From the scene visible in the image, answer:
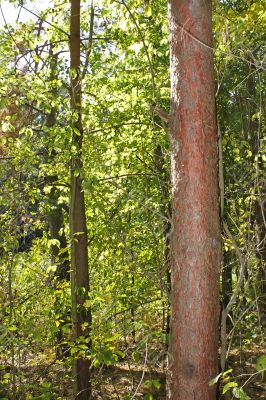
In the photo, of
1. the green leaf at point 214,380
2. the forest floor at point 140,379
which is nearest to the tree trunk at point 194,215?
the green leaf at point 214,380

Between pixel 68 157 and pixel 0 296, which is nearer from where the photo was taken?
pixel 0 296

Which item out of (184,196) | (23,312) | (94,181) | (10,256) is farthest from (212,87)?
(23,312)

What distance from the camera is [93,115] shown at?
707cm

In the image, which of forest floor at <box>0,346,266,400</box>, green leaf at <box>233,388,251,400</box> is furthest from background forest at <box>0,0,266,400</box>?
green leaf at <box>233,388,251,400</box>

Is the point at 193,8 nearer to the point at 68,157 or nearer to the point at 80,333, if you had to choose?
the point at 68,157

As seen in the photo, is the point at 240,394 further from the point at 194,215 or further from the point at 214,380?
the point at 194,215

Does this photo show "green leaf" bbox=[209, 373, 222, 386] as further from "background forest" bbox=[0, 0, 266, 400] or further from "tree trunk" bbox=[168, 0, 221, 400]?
"background forest" bbox=[0, 0, 266, 400]

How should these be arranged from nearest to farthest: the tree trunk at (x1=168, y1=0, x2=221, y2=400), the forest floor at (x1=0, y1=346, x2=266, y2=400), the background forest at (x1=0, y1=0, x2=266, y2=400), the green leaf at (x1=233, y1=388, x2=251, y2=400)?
the green leaf at (x1=233, y1=388, x2=251, y2=400) → the tree trunk at (x1=168, y1=0, x2=221, y2=400) → the background forest at (x1=0, y1=0, x2=266, y2=400) → the forest floor at (x1=0, y1=346, x2=266, y2=400)

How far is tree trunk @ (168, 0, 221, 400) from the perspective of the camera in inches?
117

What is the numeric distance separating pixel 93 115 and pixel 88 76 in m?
0.69

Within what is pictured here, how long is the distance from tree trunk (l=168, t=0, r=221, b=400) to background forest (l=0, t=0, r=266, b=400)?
1.03 feet

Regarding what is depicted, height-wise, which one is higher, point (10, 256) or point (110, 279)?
point (10, 256)

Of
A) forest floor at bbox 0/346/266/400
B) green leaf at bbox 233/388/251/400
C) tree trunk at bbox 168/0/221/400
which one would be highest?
tree trunk at bbox 168/0/221/400

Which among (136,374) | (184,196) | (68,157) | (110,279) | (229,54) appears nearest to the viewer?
(184,196)
